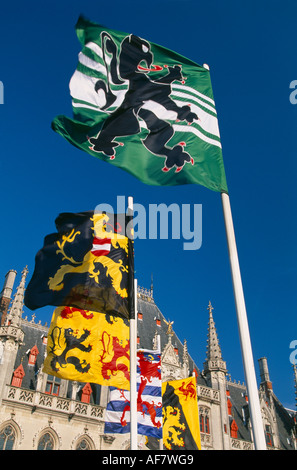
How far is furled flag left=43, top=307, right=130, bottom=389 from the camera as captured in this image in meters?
16.4

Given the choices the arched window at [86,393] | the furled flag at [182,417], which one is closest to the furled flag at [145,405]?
the furled flag at [182,417]

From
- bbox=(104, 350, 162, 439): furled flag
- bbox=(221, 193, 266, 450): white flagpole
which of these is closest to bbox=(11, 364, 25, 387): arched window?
bbox=(104, 350, 162, 439): furled flag

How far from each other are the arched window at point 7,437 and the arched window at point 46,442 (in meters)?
1.97

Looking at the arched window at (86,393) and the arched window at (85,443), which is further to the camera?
the arched window at (86,393)

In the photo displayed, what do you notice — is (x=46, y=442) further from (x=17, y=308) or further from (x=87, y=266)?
(x=87, y=266)

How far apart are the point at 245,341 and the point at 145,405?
14.5 meters

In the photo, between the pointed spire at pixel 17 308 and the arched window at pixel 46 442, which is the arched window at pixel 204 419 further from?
the pointed spire at pixel 17 308

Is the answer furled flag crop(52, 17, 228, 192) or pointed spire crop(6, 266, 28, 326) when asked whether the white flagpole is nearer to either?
furled flag crop(52, 17, 228, 192)

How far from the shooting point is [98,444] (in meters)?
32.3

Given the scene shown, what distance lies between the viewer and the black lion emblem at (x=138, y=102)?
12.5 metres

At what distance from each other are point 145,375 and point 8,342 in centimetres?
1489

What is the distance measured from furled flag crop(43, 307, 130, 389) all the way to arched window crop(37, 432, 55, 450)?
54.7 feet

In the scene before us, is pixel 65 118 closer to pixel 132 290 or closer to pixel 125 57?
pixel 125 57

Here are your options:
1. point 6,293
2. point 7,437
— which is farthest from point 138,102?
point 6,293
